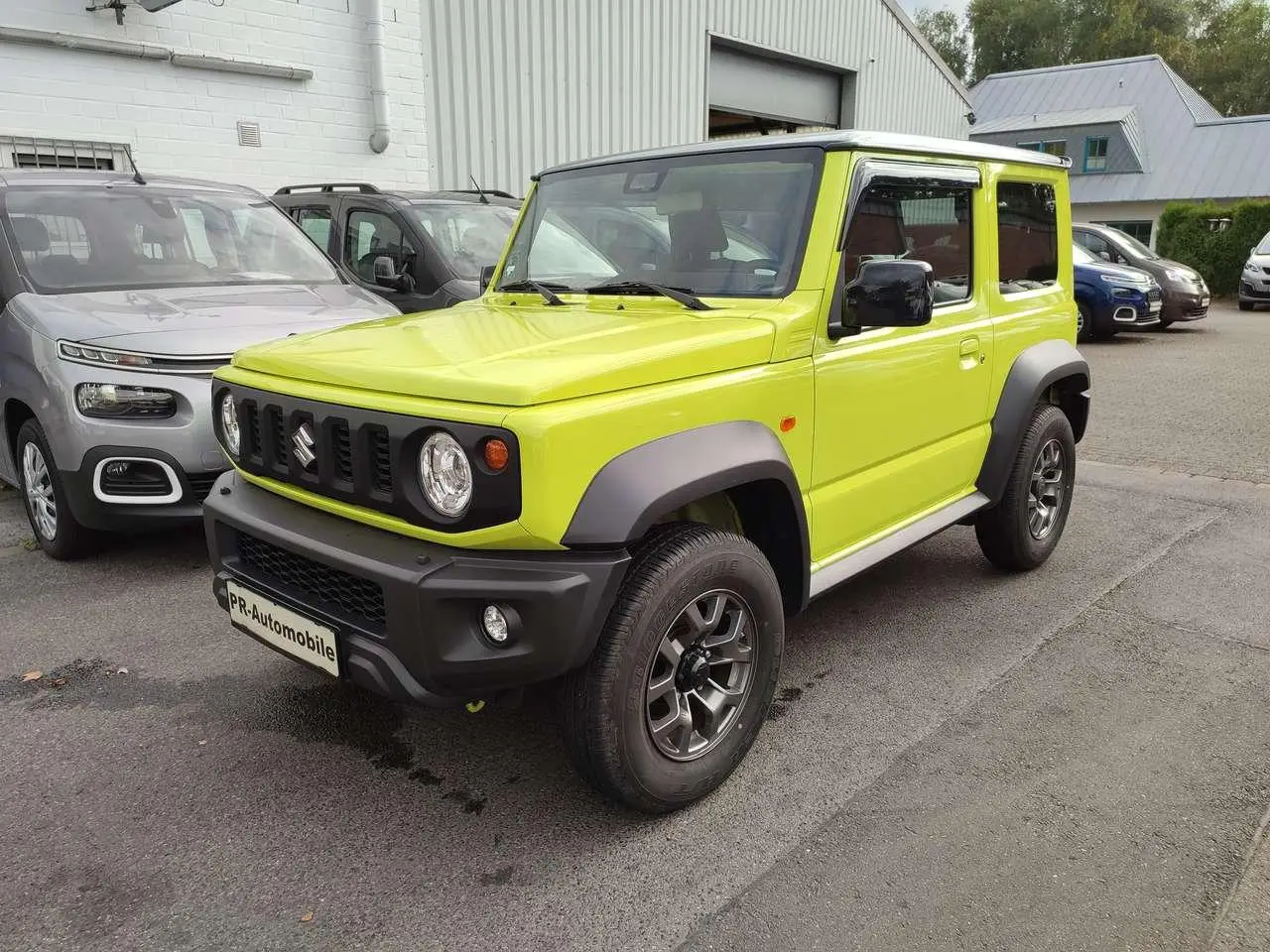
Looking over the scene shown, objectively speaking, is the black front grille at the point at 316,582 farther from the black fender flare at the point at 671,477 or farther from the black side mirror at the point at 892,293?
the black side mirror at the point at 892,293

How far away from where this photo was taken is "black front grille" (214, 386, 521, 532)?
226cm

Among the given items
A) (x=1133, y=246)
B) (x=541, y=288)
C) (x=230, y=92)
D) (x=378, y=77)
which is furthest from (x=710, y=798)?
(x=1133, y=246)

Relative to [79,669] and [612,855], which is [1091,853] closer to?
[612,855]

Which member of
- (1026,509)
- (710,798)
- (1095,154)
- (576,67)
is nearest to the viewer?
(710,798)

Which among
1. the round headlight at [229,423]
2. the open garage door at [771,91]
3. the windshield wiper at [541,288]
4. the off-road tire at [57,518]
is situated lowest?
the off-road tire at [57,518]

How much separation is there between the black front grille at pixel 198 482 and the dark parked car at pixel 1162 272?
1351cm

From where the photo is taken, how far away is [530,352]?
102 inches

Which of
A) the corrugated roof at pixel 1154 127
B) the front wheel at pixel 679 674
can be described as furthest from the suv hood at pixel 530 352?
the corrugated roof at pixel 1154 127

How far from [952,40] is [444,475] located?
63.2 metres

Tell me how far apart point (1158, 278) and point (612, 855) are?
1466 centimetres

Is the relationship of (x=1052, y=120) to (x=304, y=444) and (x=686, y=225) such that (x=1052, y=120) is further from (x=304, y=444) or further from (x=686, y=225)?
(x=304, y=444)

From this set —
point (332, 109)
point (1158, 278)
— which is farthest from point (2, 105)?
point (1158, 278)

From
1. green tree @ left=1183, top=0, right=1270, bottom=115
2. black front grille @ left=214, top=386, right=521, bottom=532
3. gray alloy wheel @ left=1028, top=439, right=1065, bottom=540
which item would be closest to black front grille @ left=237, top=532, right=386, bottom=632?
black front grille @ left=214, top=386, right=521, bottom=532

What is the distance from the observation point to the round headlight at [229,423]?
3.08 m
